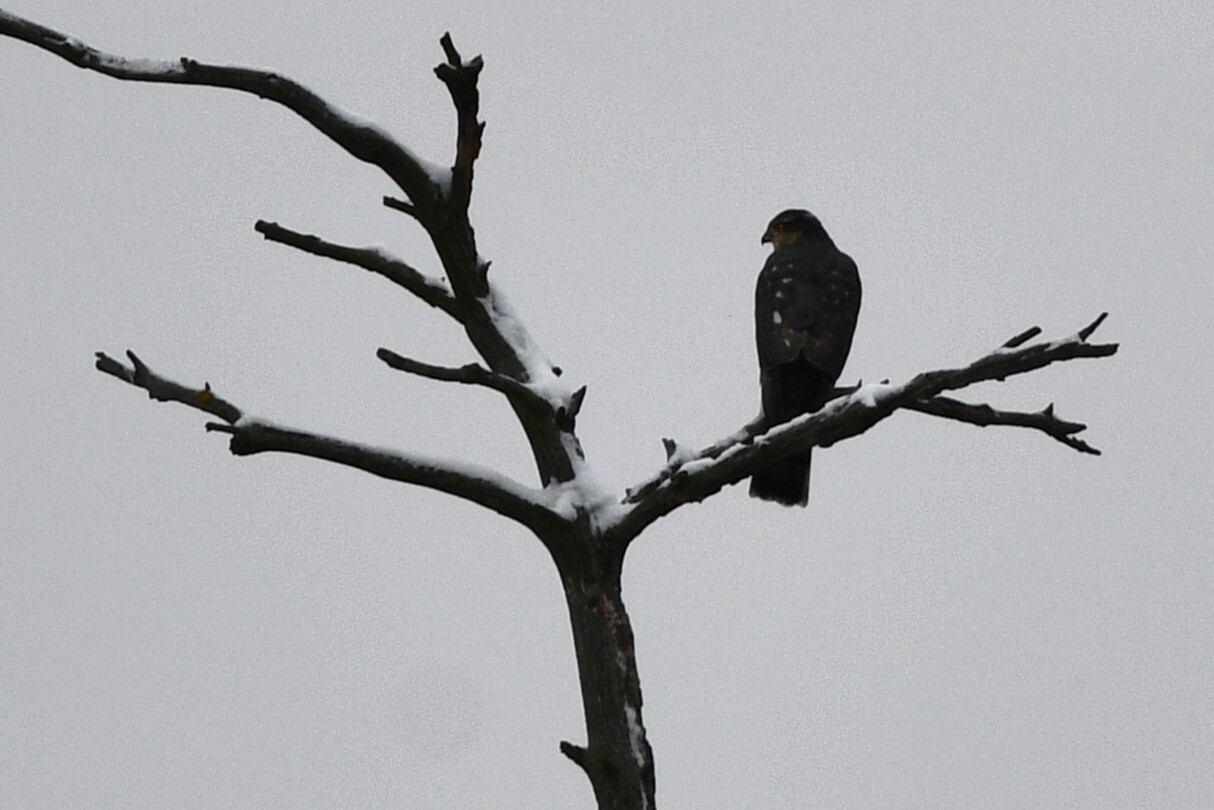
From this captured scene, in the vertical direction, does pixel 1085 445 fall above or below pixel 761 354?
below

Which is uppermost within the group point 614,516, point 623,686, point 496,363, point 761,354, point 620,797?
point 761,354

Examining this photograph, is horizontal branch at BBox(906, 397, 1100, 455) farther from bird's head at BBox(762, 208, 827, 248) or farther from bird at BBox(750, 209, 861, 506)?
bird's head at BBox(762, 208, 827, 248)

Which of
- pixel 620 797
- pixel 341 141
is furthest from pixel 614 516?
pixel 341 141

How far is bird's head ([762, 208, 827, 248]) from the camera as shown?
909cm

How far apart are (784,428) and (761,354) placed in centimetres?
328

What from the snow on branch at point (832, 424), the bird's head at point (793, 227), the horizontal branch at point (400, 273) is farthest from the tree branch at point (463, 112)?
the bird's head at point (793, 227)

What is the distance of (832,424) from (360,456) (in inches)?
56.1

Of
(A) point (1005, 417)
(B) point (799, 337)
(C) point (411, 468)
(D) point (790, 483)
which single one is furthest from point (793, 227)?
(C) point (411, 468)

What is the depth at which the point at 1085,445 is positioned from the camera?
533cm

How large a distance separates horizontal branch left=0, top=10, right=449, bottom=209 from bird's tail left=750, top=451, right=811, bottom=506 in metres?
2.86

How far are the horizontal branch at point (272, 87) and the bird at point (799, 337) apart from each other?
105 inches

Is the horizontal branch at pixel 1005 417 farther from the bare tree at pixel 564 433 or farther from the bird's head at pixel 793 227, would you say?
the bird's head at pixel 793 227

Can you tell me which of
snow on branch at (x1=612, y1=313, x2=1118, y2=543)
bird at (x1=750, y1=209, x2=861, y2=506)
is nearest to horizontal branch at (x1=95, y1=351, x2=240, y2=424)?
snow on branch at (x1=612, y1=313, x2=1118, y2=543)

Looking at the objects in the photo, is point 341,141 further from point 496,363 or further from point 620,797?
point 620,797
